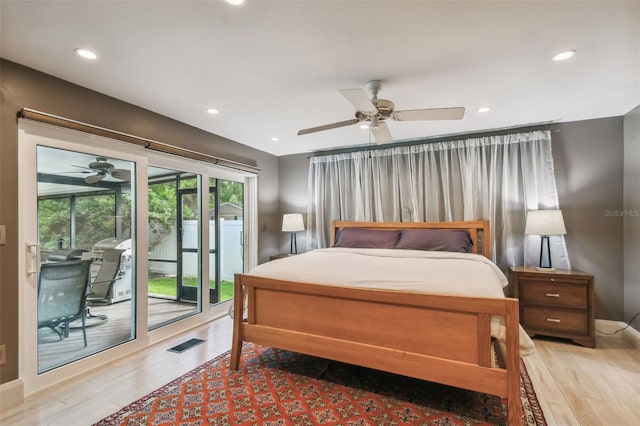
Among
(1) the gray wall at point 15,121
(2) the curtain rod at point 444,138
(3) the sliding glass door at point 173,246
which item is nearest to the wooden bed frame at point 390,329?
(3) the sliding glass door at point 173,246

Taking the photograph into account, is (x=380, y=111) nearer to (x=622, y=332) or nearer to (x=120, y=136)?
(x=120, y=136)

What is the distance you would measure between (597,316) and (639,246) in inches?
35.8

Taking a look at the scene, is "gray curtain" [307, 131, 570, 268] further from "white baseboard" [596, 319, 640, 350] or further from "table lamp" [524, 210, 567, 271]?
"white baseboard" [596, 319, 640, 350]

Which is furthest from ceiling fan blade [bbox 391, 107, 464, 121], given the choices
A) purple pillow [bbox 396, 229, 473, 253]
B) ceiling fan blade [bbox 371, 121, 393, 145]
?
purple pillow [bbox 396, 229, 473, 253]

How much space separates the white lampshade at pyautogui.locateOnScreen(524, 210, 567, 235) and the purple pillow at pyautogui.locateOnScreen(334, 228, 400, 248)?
1.44 m

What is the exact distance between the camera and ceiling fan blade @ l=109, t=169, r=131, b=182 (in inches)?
108

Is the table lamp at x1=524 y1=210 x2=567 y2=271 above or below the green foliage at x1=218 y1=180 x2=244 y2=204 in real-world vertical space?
below

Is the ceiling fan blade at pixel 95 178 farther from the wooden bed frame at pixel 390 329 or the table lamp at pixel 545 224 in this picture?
the table lamp at pixel 545 224

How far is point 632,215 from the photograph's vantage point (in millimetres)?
3039

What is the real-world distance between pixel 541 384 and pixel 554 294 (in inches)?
45.2

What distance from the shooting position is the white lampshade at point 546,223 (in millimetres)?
3088

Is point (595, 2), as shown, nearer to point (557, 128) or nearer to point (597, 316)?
point (557, 128)

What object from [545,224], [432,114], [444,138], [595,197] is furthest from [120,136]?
[595,197]

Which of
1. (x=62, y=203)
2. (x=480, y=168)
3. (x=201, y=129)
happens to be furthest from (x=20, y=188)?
(x=480, y=168)
